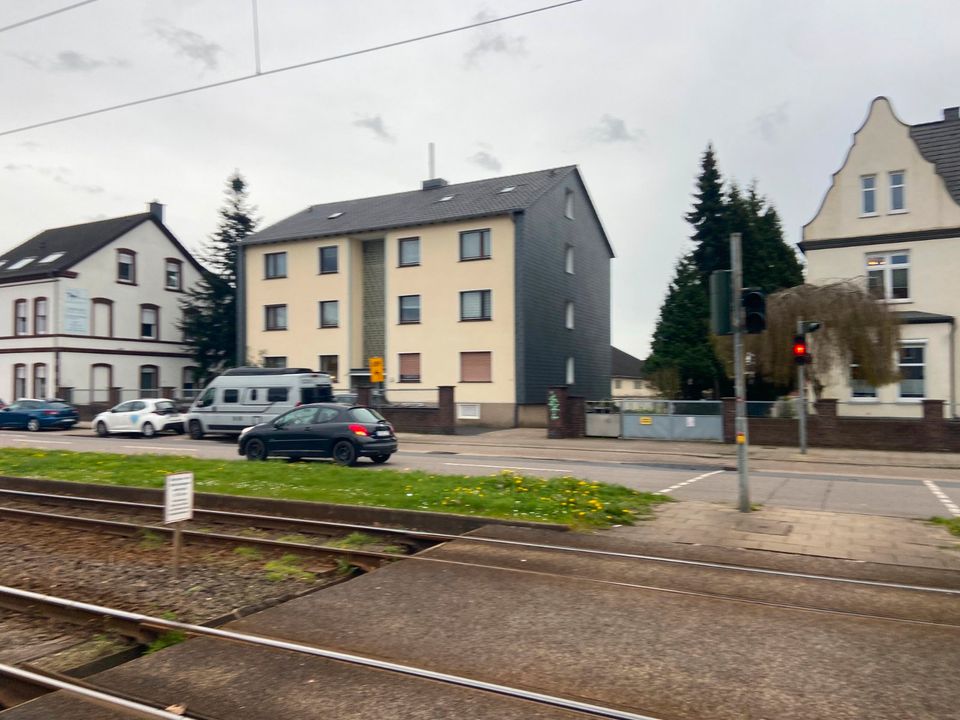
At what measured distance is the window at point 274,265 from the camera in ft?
136

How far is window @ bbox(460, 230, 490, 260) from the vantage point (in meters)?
35.4

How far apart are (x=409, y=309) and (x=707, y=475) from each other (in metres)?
23.0

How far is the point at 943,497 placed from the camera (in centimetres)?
1341

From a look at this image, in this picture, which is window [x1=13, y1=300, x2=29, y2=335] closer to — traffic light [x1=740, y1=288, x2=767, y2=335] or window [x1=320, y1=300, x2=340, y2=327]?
window [x1=320, y1=300, x2=340, y2=327]

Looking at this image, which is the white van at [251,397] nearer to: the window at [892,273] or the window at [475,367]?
the window at [475,367]

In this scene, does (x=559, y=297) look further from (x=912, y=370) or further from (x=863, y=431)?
(x=863, y=431)

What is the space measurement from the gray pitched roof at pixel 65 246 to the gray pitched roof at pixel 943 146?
1648 inches

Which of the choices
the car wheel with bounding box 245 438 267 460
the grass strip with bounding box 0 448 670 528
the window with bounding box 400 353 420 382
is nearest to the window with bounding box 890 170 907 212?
the window with bounding box 400 353 420 382

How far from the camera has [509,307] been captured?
3462 centimetres

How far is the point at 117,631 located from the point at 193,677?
1.40 m

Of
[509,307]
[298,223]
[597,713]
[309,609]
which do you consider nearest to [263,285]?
[298,223]

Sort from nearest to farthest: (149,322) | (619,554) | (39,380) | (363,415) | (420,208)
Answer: (619,554)
(363,415)
(420,208)
(39,380)
(149,322)

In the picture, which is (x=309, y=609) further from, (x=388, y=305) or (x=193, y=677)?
(x=388, y=305)

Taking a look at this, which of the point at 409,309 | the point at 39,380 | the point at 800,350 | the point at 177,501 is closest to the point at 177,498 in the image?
the point at 177,501
